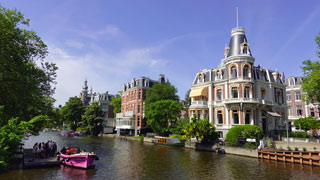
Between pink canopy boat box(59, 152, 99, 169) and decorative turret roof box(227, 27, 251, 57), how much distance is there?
31255mm

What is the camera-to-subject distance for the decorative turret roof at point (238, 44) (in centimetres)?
3994

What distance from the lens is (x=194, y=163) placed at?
82.9 feet

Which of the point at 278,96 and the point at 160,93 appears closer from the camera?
the point at 278,96

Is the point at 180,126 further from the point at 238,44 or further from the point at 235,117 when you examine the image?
the point at 238,44

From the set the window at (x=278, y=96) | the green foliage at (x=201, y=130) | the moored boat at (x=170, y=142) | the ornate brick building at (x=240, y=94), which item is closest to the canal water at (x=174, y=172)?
the green foliage at (x=201, y=130)

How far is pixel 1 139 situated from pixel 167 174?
44.2ft

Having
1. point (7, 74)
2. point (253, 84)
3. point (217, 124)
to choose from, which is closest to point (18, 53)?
point (7, 74)

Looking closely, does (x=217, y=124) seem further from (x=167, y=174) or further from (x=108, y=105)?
(x=108, y=105)

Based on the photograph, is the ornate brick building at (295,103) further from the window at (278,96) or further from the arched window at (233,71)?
the arched window at (233,71)

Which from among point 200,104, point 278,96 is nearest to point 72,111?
point 200,104

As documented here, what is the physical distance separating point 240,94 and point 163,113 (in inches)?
772

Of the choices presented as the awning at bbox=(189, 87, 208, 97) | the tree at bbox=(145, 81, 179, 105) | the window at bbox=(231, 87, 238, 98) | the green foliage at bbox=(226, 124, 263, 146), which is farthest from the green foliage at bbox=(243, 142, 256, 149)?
the tree at bbox=(145, 81, 179, 105)

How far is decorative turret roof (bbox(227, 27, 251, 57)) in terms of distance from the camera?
3994 cm

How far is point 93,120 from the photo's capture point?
3031 inches
